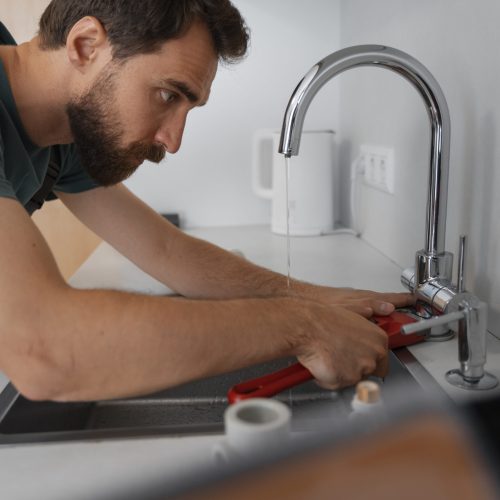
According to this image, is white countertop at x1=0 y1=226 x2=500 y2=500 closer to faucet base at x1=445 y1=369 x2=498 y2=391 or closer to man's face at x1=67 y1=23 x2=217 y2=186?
faucet base at x1=445 y1=369 x2=498 y2=391

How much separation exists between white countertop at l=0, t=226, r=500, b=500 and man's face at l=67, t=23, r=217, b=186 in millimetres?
267

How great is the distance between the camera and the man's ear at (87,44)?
0.82 metres

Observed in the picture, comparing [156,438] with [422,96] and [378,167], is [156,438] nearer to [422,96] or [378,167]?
[422,96]

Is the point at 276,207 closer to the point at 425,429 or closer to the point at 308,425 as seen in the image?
the point at 308,425

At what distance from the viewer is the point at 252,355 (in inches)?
23.7

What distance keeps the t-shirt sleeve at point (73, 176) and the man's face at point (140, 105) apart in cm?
9

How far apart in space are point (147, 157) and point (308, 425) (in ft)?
1.92

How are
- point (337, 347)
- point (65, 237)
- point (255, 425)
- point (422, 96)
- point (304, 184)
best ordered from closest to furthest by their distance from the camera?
point (255, 425), point (337, 347), point (422, 96), point (304, 184), point (65, 237)

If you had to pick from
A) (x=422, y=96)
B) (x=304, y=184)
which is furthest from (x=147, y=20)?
(x=304, y=184)

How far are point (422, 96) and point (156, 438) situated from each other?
537 mm

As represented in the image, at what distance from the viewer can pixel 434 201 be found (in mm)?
763

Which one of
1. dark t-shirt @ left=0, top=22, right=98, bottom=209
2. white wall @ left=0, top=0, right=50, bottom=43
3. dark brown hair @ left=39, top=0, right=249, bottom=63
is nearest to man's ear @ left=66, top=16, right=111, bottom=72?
dark brown hair @ left=39, top=0, right=249, bottom=63

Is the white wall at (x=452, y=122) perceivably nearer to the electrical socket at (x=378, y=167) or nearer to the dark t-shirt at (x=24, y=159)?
the electrical socket at (x=378, y=167)

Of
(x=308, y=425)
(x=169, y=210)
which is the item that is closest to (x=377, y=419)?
(x=308, y=425)
